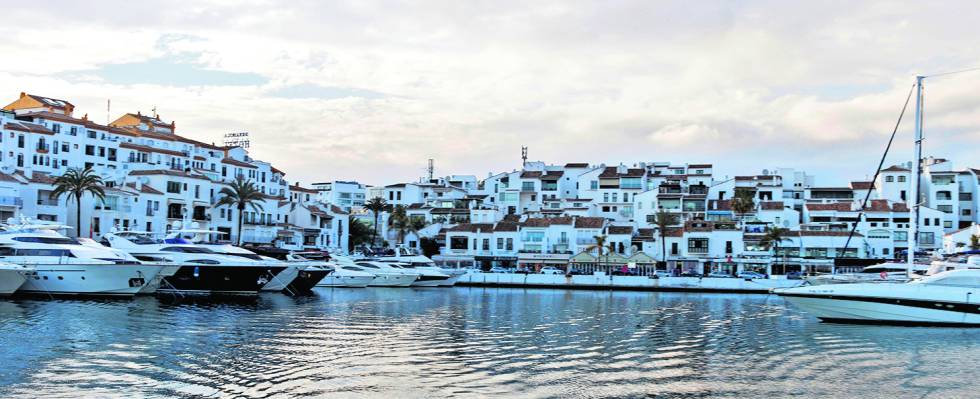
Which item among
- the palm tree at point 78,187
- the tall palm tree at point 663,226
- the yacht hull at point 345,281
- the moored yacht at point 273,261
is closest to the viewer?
the moored yacht at point 273,261

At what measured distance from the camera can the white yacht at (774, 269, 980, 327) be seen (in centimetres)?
3722

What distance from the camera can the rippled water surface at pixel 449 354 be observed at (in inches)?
805

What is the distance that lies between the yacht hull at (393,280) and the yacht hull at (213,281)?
1776cm

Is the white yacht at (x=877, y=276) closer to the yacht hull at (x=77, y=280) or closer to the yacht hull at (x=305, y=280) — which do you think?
the yacht hull at (x=305, y=280)

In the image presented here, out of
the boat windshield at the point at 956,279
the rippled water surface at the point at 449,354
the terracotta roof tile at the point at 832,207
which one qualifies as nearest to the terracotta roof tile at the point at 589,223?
the terracotta roof tile at the point at 832,207

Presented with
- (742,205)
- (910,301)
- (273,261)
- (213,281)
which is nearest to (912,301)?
(910,301)

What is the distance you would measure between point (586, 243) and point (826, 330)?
5457cm

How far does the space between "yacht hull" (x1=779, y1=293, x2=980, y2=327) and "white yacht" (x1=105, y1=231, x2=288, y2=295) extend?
3089 cm

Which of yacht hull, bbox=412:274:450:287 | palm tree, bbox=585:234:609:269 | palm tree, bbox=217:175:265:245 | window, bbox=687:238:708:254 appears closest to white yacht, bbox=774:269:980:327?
yacht hull, bbox=412:274:450:287

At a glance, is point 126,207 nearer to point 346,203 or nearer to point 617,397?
point 346,203

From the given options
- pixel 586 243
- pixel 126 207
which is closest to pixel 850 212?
pixel 586 243

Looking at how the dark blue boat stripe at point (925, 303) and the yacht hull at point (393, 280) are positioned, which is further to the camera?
the yacht hull at point (393, 280)

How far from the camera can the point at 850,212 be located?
310ft

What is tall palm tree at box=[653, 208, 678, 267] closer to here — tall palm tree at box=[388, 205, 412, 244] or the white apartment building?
tall palm tree at box=[388, 205, 412, 244]
